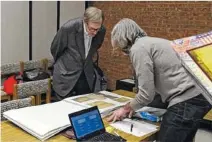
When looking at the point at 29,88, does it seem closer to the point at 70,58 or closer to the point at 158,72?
the point at 70,58

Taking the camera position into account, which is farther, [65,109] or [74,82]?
[74,82]

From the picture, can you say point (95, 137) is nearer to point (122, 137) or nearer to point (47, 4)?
point (122, 137)

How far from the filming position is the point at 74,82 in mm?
2385

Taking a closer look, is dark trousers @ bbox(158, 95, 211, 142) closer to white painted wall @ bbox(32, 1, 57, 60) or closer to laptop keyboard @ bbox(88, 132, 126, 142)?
laptop keyboard @ bbox(88, 132, 126, 142)

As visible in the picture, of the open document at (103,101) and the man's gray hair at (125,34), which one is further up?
the man's gray hair at (125,34)

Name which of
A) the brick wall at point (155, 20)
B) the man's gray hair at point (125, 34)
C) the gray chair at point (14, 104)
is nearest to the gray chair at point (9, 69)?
the brick wall at point (155, 20)

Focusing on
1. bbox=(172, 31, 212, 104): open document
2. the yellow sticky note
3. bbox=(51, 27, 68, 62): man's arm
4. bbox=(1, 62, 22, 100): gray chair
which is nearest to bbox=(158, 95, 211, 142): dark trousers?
the yellow sticky note

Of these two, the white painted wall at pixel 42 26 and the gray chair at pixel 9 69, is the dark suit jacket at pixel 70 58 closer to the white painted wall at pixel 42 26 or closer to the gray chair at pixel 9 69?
the gray chair at pixel 9 69

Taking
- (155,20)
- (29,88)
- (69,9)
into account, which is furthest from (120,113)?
(69,9)

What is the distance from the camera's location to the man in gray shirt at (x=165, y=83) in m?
1.52

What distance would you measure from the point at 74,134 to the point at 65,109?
397mm

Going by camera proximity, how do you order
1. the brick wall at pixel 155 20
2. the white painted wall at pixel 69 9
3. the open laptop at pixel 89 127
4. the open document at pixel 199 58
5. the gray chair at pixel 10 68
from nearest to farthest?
1. the open document at pixel 199 58
2. the open laptop at pixel 89 127
3. the brick wall at pixel 155 20
4. the gray chair at pixel 10 68
5. the white painted wall at pixel 69 9

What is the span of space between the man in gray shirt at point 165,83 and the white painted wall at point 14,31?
9.11 feet

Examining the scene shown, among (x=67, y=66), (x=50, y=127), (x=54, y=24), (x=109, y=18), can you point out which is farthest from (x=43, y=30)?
(x=50, y=127)
